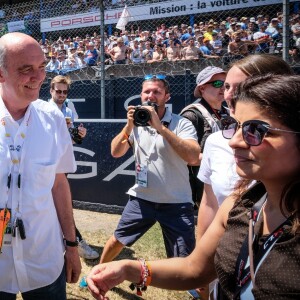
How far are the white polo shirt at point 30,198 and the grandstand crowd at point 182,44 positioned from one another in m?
6.20

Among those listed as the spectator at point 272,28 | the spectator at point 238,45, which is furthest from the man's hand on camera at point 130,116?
the spectator at point 272,28

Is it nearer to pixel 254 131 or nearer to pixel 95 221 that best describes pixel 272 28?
pixel 95 221

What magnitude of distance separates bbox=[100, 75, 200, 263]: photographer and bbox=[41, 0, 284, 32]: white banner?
30.6 ft

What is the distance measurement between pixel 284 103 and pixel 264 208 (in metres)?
0.35

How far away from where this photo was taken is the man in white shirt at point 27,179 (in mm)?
1950

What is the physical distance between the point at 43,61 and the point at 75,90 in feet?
25.0

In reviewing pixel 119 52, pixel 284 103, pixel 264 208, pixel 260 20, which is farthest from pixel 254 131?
pixel 119 52

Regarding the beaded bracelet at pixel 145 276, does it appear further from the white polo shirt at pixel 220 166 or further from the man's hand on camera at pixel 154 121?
A: the man's hand on camera at pixel 154 121

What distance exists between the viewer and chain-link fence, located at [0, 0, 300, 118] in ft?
25.8

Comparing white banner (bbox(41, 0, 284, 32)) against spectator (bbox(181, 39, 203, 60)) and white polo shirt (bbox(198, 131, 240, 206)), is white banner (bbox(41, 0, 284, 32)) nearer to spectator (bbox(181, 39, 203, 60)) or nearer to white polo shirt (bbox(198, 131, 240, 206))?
spectator (bbox(181, 39, 203, 60))

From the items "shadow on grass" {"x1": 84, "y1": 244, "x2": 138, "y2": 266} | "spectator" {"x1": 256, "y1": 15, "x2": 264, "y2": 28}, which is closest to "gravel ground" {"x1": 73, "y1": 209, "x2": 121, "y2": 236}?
"shadow on grass" {"x1": 84, "y1": 244, "x2": 138, "y2": 266}

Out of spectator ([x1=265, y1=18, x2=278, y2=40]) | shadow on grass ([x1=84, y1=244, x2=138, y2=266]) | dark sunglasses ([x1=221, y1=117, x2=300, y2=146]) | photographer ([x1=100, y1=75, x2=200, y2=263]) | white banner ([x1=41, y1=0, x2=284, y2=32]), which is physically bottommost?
→ shadow on grass ([x1=84, y1=244, x2=138, y2=266])

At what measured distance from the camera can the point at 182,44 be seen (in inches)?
484

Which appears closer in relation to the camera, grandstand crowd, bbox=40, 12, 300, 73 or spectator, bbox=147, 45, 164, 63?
grandstand crowd, bbox=40, 12, 300, 73
